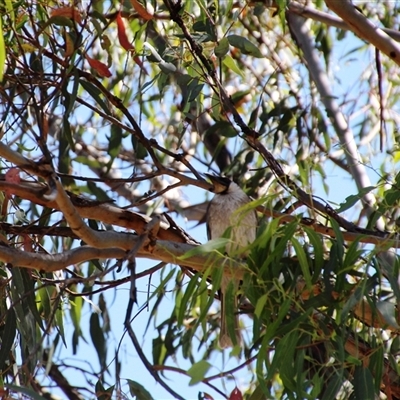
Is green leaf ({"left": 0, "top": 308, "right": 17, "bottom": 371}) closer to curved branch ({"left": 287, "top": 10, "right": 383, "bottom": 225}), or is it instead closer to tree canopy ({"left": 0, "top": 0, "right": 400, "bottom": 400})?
tree canopy ({"left": 0, "top": 0, "right": 400, "bottom": 400})

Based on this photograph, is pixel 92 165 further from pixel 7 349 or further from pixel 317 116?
pixel 7 349

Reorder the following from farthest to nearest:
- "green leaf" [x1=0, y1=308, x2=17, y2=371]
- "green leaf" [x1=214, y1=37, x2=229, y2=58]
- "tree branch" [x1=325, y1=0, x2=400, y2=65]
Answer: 1. "tree branch" [x1=325, y1=0, x2=400, y2=65]
2. "green leaf" [x1=214, y1=37, x2=229, y2=58]
3. "green leaf" [x1=0, y1=308, x2=17, y2=371]

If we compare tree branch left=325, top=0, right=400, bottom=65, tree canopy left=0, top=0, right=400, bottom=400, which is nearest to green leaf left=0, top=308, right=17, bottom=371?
tree canopy left=0, top=0, right=400, bottom=400

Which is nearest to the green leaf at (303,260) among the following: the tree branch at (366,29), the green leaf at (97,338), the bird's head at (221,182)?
the tree branch at (366,29)

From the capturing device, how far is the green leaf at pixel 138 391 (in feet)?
7.59

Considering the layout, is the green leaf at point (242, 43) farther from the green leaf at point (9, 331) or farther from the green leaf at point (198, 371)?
the green leaf at point (198, 371)

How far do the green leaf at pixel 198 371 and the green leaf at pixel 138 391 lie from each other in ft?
1.50

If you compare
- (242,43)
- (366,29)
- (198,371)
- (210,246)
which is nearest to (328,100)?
(366,29)

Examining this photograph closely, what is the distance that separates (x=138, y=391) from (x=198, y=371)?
49 centimetres

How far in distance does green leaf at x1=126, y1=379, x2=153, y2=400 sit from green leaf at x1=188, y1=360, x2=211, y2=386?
1.50ft

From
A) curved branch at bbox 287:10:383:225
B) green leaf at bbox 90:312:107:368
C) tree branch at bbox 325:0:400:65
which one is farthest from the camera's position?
curved branch at bbox 287:10:383:225

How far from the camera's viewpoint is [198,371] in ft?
6.17

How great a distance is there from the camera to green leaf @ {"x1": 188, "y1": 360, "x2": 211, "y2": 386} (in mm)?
1865

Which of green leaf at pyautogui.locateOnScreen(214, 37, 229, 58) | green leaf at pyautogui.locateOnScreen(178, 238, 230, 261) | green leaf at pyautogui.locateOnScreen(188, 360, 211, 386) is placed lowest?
green leaf at pyautogui.locateOnScreen(188, 360, 211, 386)
